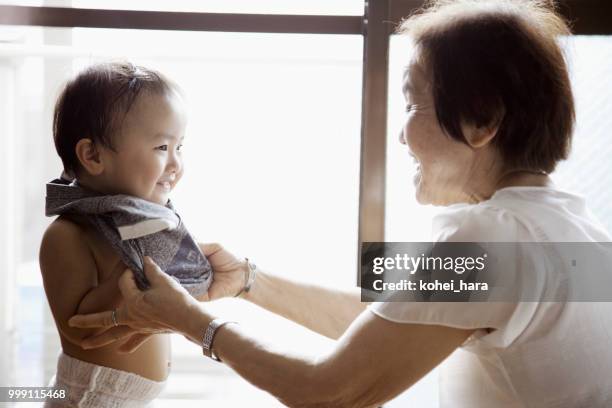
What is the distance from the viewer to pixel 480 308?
89 cm

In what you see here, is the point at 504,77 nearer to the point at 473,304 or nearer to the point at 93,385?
the point at 473,304

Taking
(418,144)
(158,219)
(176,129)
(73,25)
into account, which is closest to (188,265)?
(158,219)

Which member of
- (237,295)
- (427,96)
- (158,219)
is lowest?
(237,295)

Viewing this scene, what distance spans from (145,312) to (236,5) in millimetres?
932

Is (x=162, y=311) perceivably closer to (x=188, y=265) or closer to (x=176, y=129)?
(x=188, y=265)

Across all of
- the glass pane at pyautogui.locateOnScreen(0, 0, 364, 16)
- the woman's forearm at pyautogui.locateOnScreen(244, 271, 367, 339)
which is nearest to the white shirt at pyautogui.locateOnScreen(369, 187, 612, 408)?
the woman's forearm at pyautogui.locateOnScreen(244, 271, 367, 339)

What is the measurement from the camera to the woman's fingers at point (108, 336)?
1.09 metres

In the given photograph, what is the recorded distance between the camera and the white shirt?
89 cm

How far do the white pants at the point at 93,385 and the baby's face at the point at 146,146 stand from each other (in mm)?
350

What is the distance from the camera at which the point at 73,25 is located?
153cm

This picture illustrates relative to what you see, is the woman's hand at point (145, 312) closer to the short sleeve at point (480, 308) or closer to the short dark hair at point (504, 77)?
the short sleeve at point (480, 308)

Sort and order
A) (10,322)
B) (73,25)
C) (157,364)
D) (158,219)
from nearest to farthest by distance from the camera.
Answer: (158,219), (157,364), (73,25), (10,322)

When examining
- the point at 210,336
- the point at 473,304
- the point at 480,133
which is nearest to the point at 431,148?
the point at 480,133

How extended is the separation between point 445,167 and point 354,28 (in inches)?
26.4
